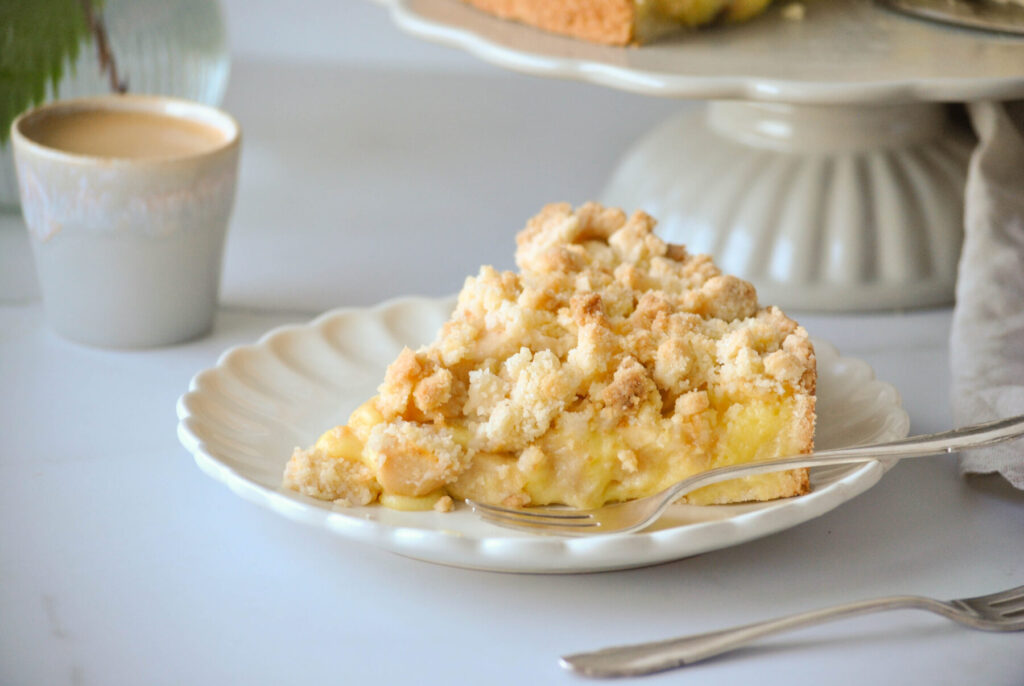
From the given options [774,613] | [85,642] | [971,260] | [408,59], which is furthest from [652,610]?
[408,59]

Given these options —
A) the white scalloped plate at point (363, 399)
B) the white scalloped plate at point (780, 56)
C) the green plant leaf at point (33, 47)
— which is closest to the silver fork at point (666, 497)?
the white scalloped plate at point (363, 399)

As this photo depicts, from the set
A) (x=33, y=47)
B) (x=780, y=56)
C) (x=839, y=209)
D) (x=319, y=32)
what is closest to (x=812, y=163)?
(x=839, y=209)

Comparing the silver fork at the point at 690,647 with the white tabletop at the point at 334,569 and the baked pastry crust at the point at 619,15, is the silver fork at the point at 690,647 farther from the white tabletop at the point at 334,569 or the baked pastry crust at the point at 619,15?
the baked pastry crust at the point at 619,15

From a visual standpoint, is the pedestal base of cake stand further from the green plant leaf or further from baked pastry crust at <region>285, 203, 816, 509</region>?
the green plant leaf

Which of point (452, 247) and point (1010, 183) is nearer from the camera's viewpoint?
point (1010, 183)


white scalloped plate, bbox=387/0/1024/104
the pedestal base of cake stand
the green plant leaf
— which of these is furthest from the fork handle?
the green plant leaf

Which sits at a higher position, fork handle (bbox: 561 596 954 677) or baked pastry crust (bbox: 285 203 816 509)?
baked pastry crust (bbox: 285 203 816 509)

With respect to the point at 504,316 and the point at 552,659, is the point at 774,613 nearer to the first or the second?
the point at 552,659
